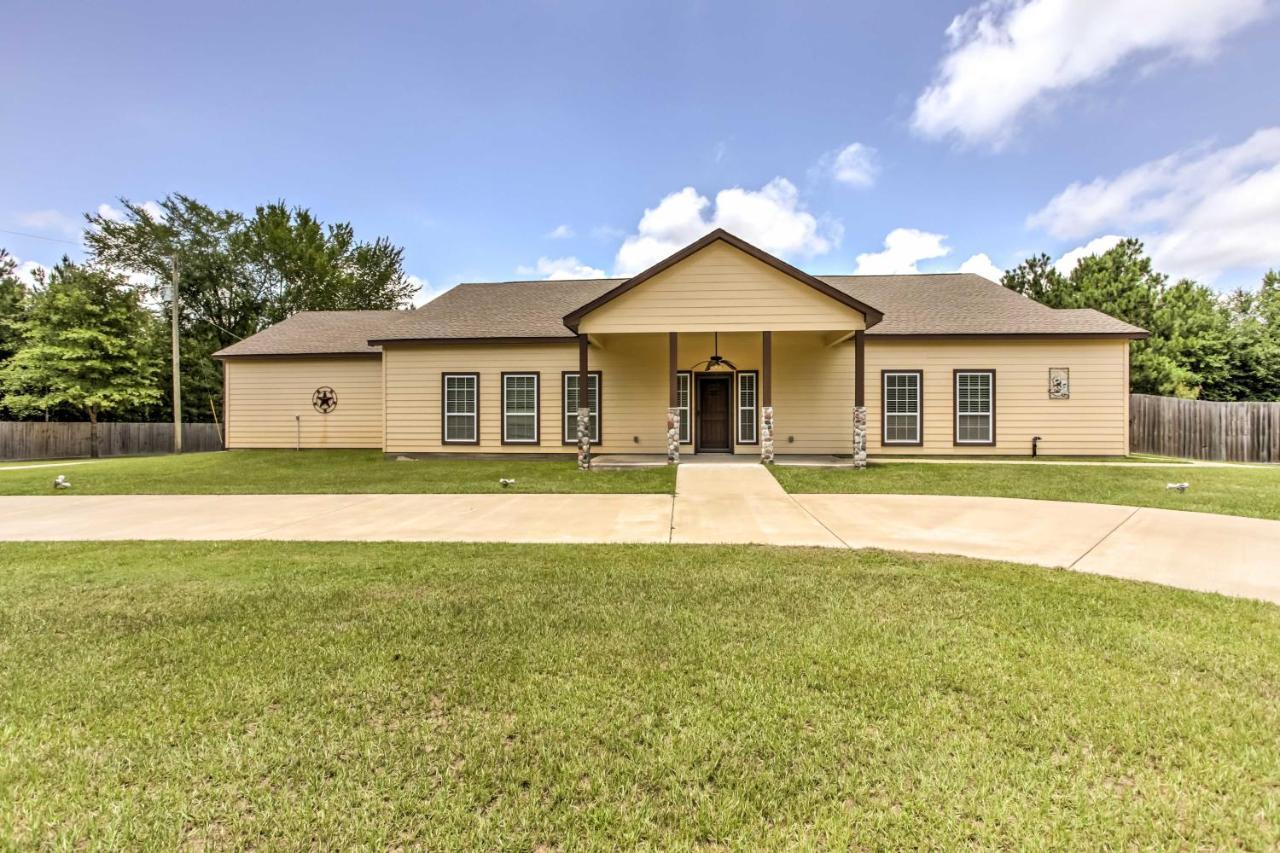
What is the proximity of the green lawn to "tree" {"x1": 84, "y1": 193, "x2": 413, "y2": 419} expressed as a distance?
105 feet

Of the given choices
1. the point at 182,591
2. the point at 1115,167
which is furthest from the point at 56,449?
the point at 1115,167

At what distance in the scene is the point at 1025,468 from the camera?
38.0ft

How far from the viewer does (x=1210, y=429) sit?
585 inches

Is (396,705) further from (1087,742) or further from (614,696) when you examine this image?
(1087,742)

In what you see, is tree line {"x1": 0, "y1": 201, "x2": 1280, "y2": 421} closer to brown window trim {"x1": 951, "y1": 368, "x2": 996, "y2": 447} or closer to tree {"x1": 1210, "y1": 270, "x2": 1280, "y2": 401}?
tree {"x1": 1210, "y1": 270, "x2": 1280, "y2": 401}

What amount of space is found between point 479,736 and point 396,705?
53 cm

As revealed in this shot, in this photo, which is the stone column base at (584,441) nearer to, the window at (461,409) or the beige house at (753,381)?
the beige house at (753,381)

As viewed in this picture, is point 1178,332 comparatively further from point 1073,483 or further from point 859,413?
point 859,413

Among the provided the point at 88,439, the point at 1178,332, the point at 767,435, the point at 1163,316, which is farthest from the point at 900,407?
the point at 88,439

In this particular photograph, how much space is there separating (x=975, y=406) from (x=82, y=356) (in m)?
33.5

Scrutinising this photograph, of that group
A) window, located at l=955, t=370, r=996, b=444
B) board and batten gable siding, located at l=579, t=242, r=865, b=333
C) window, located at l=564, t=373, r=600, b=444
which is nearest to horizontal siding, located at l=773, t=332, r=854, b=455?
board and batten gable siding, located at l=579, t=242, r=865, b=333

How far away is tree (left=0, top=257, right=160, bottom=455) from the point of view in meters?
22.2

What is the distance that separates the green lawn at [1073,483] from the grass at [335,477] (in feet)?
11.5

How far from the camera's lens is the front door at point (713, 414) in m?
15.1
